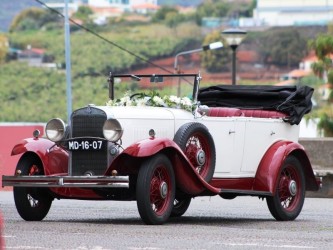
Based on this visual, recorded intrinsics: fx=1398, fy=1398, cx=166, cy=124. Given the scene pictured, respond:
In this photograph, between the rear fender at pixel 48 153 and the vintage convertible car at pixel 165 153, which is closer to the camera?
the vintage convertible car at pixel 165 153

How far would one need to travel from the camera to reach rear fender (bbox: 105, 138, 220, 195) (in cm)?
1466

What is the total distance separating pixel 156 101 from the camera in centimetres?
1606

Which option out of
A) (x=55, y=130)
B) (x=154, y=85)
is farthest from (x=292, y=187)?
(x=55, y=130)

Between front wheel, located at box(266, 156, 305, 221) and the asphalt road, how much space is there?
6.6 inches

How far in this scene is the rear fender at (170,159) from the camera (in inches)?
577

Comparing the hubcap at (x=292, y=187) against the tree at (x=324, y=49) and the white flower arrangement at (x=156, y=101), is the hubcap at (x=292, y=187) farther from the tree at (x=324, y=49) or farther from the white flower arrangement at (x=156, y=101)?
the tree at (x=324, y=49)

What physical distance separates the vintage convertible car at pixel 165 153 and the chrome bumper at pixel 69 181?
1 centimetres

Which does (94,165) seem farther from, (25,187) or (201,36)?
(201,36)

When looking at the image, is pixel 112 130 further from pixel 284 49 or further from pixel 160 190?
pixel 284 49

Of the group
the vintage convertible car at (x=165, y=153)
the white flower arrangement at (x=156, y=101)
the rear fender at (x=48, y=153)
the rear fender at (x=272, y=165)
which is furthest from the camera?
the rear fender at (x=272, y=165)

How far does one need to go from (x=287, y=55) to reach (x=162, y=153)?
565ft

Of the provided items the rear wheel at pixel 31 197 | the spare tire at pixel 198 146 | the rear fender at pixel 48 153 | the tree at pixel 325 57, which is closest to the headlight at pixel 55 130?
the rear fender at pixel 48 153

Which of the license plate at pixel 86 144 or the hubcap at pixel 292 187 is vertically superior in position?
the license plate at pixel 86 144

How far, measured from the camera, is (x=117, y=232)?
45.0ft
